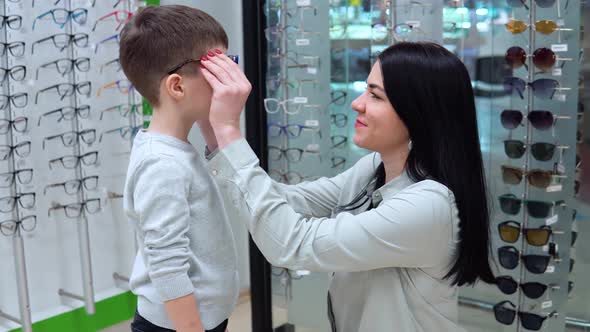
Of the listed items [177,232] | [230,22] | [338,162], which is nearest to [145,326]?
[177,232]

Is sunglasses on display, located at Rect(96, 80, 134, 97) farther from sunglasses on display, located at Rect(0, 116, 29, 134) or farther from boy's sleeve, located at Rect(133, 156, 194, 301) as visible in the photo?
boy's sleeve, located at Rect(133, 156, 194, 301)

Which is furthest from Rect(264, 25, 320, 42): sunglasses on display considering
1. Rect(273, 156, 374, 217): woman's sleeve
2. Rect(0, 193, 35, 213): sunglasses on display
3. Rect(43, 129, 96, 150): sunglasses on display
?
Rect(273, 156, 374, 217): woman's sleeve

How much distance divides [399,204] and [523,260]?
1.77 meters

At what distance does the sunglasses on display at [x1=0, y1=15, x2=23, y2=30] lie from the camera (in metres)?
2.88

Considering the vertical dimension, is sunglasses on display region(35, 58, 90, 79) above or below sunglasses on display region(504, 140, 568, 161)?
above

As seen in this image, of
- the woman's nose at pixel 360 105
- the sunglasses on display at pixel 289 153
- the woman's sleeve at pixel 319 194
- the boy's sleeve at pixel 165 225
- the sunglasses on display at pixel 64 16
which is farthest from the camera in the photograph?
the sunglasses on display at pixel 289 153

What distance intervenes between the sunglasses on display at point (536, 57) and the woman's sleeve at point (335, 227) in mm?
1612

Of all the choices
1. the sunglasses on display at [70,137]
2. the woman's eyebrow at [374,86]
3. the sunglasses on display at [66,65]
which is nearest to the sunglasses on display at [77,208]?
the sunglasses on display at [70,137]

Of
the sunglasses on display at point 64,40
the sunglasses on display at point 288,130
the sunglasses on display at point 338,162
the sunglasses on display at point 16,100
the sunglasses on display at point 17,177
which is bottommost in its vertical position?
the sunglasses on display at point 338,162

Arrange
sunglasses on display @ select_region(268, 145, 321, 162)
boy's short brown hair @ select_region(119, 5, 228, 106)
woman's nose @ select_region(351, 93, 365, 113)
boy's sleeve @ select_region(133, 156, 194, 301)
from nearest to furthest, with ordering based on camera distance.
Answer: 1. boy's sleeve @ select_region(133, 156, 194, 301)
2. boy's short brown hair @ select_region(119, 5, 228, 106)
3. woman's nose @ select_region(351, 93, 365, 113)
4. sunglasses on display @ select_region(268, 145, 321, 162)

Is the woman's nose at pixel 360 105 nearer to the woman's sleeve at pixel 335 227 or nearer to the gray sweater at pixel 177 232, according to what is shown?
the woman's sleeve at pixel 335 227

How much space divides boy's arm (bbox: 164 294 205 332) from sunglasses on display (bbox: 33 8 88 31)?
89.2 inches

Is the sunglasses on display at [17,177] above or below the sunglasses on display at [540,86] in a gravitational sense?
below

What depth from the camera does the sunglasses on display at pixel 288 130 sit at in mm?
3368
